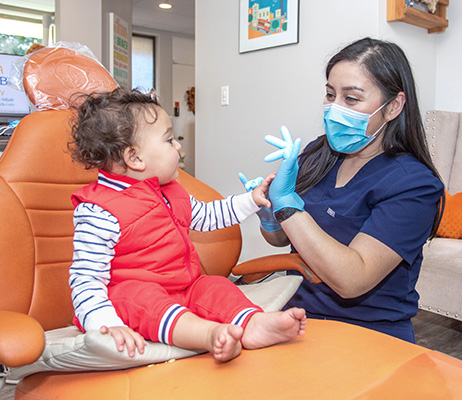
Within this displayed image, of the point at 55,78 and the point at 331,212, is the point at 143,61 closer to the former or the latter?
the point at 55,78

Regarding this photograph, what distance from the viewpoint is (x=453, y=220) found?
7.59ft

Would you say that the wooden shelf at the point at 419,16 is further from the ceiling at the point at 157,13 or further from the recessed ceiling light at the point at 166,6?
the recessed ceiling light at the point at 166,6

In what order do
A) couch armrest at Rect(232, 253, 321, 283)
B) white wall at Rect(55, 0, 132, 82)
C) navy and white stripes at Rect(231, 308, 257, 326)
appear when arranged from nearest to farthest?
navy and white stripes at Rect(231, 308, 257, 326) < couch armrest at Rect(232, 253, 321, 283) < white wall at Rect(55, 0, 132, 82)

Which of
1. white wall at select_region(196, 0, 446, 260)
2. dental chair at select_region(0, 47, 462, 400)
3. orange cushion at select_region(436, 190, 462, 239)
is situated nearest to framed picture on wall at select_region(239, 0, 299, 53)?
white wall at select_region(196, 0, 446, 260)

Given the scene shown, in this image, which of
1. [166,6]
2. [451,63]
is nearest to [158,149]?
[451,63]

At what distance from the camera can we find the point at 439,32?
273cm

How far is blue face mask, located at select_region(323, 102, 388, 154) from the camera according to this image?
119cm

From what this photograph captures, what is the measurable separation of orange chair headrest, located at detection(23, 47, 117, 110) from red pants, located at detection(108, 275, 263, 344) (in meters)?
0.53

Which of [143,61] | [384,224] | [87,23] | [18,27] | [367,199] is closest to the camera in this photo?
[384,224]

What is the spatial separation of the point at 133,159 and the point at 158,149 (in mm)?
61

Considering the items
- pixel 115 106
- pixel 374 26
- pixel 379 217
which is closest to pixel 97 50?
pixel 374 26

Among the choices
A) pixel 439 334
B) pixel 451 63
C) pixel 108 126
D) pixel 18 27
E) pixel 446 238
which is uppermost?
pixel 18 27

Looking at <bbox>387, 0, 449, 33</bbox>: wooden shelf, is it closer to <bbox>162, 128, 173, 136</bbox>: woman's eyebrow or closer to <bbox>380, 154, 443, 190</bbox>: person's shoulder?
<bbox>380, 154, 443, 190</bbox>: person's shoulder

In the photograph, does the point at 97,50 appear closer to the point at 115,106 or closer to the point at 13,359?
the point at 115,106
